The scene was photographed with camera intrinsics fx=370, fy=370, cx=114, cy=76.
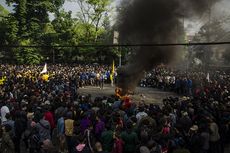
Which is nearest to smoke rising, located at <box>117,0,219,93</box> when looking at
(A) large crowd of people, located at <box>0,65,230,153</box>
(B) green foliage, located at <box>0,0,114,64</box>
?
(A) large crowd of people, located at <box>0,65,230,153</box>

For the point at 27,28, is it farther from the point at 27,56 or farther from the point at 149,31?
the point at 149,31

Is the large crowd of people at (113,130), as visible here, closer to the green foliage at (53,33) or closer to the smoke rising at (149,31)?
the smoke rising at (149,31)

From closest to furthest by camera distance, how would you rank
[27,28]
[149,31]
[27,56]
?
[149,31] → [27,56] → [27,28]

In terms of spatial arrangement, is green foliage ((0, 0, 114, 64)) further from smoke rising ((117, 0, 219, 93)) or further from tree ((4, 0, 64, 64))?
smoke rising ((117, 0, 219, 93))

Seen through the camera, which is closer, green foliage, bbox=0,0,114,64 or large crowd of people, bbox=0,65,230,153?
large crowd of people, bbox=0,65,230,153

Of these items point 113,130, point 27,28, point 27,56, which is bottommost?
point 113,130

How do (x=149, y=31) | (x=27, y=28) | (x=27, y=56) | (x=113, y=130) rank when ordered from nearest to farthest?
(x=113, y=130), (x=149, y=31), (x=27, y=56), (x=27, y=28)

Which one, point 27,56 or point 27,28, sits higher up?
point 27,28

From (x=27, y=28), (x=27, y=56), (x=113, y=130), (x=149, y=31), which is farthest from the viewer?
(x=27, y=28)

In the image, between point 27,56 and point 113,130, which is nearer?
point 113,130

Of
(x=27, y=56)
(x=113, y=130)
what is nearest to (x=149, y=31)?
(x=113, y=130)

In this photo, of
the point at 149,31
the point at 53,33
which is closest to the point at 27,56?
the point at 53,33

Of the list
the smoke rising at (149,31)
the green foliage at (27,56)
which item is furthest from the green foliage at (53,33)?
the smoke rising at (149,31)

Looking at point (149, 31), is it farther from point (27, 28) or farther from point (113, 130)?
point (27, 28)
